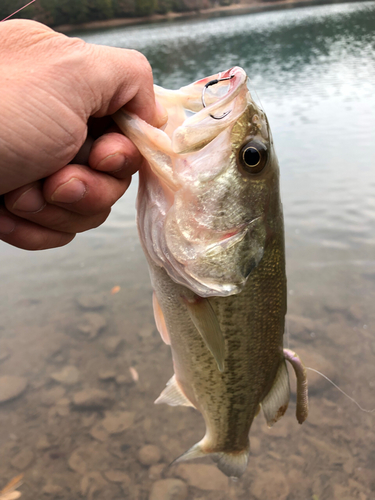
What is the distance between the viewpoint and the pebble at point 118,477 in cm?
355

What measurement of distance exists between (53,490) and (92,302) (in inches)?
103

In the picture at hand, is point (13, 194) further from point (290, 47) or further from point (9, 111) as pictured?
point (290, 47)

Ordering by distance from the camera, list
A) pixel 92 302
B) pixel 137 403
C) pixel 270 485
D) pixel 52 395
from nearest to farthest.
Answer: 1. pixel 270 485
2. pixel 137 403
3. pixel 52 395
4. pixel 92 302

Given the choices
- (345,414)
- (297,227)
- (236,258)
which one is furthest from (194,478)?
(297,227)

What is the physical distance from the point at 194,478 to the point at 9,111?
3469 millimetres

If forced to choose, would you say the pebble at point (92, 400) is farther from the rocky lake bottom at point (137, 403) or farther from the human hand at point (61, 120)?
the human hand at point (61, 120)

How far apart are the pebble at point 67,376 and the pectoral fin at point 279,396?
3057 mm

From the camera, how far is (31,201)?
4.58 feet

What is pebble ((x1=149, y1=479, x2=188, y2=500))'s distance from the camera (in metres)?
3.40

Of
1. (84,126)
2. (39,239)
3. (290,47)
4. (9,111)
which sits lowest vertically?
(290,47)

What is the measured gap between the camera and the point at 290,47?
28969 mm

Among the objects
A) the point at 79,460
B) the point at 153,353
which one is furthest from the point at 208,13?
the point at 79,460

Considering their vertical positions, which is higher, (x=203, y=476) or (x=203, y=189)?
(x=203, y=189)

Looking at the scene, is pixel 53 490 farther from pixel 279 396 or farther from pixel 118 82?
pixel 118 82
